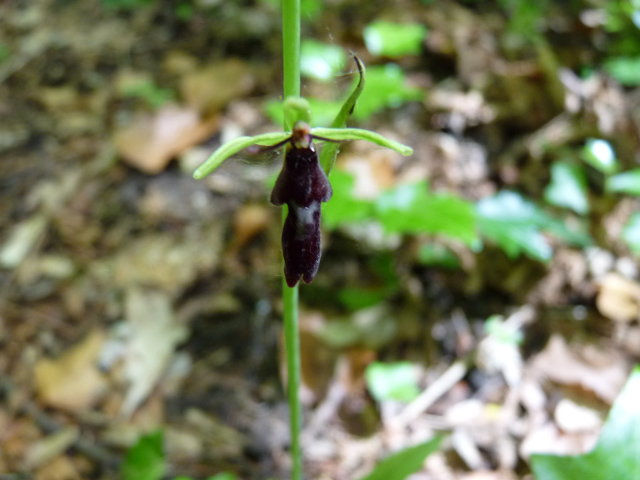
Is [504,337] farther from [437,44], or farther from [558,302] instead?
[437,44]

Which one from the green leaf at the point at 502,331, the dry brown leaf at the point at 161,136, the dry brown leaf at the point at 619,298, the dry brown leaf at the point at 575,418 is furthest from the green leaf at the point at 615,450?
the dry brown leaf at the point at 161,136

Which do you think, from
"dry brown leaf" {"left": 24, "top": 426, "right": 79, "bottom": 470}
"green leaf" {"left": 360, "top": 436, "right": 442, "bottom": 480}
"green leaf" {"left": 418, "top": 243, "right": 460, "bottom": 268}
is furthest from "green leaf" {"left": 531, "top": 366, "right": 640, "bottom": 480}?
"dry brown leaf" {"left": 24, "top": 426, "right": 79, "bottom": 470}

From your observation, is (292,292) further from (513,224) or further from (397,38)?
(397,38)

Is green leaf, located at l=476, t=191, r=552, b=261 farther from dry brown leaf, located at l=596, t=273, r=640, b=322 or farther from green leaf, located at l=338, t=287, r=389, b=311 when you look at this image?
green leaf, located at l=338, t=287, r=389, b=311

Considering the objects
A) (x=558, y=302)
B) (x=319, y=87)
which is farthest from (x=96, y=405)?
(x=319, y=87)

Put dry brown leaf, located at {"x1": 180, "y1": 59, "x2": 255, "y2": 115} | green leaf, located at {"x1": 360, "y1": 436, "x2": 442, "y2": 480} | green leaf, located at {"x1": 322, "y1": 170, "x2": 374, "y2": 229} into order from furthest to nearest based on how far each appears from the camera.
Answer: dry brown leaf, located at {"x1": 180, "y1": 59, "x2": 255, "y2": 115}
green leaf, located at {"x1": 322, "y1": 170, "x2": 374, "y2": 229}
green leaf, located at {"x1": 360, "y1": 436, "x2": 442, "y2": 480}

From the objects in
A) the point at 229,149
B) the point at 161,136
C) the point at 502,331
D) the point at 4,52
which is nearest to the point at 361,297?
the point at 502,331
